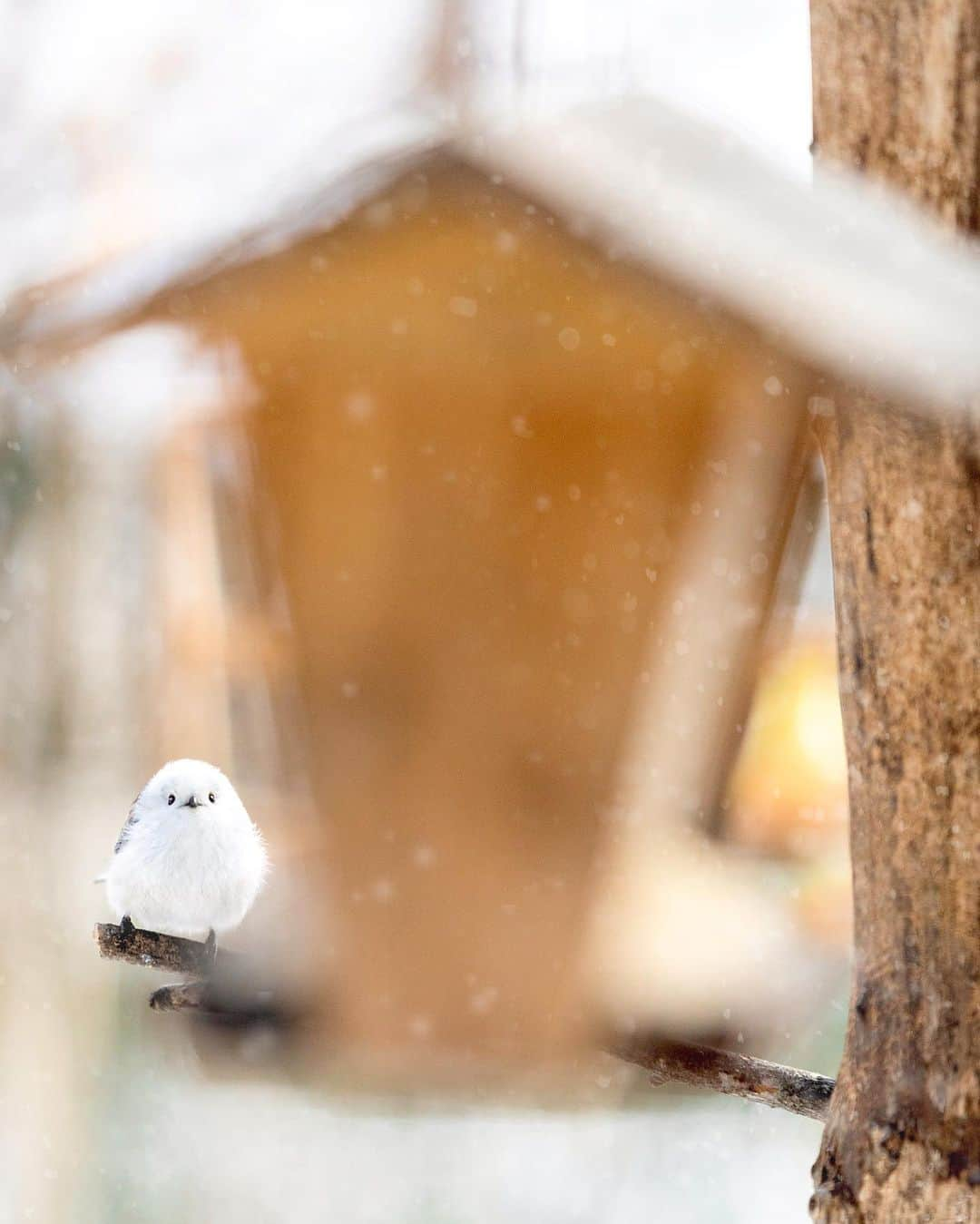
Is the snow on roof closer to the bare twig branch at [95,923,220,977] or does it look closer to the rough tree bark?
the rough tree bark

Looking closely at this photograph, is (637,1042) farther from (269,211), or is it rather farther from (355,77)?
(355,77)

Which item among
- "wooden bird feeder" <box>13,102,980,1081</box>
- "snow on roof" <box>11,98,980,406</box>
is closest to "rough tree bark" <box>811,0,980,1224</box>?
"snow on roof" <box>11,98,980,406</box>

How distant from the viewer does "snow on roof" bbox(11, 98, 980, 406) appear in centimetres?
35

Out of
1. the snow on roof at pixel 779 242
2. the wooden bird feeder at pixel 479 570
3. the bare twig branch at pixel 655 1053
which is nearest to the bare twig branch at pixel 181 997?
the bare twig branch at pixel 655 1053

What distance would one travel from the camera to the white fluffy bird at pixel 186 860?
58 centimetres

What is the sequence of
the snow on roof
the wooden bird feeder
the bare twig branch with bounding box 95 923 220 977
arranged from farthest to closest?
the wooden bird feeder
the bare twig branch with bounding box 95 923 220 977
the snow on roof

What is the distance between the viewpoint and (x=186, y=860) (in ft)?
1.91

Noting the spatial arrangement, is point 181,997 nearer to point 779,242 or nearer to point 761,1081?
point 761,1081

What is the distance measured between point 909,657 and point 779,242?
152mm

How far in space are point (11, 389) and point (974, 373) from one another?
75 cm

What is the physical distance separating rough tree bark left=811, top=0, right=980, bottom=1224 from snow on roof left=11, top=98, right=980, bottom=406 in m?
0.02

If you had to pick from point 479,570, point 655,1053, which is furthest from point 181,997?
point 479,570

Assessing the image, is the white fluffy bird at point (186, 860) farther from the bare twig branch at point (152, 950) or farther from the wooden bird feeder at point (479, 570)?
the wooden bird feeder at point (479, 570)

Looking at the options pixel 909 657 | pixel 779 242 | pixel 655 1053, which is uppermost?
pixel 779 242
